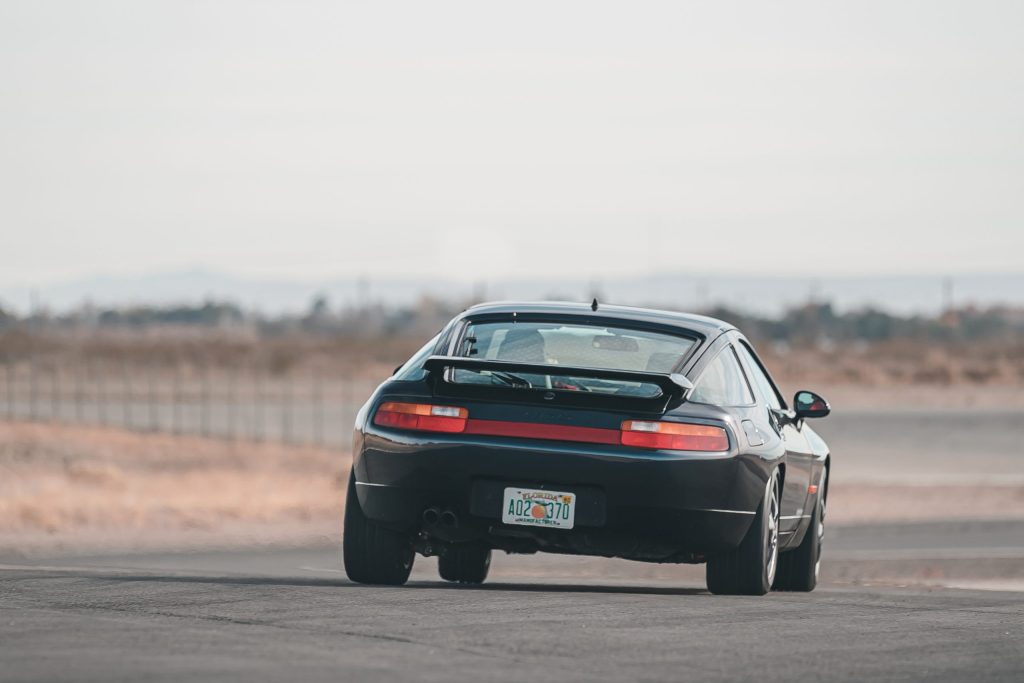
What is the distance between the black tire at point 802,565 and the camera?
39.9 feet

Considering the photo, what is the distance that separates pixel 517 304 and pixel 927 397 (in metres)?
61.5

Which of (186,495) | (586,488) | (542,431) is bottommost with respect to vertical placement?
(186,495)

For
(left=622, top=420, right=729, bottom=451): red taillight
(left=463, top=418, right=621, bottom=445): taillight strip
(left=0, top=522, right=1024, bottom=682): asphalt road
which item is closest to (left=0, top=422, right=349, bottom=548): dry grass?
(left=0, top=522, right=1024, bottom=682): asphalt road

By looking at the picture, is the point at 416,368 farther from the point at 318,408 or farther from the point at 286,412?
the point at 318,408

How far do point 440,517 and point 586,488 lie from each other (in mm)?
779

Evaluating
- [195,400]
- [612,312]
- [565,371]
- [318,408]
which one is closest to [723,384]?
[612,312]

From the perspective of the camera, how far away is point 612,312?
1069cm

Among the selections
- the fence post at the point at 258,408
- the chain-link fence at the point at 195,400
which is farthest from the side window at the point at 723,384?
the fence post at the point at 258,408

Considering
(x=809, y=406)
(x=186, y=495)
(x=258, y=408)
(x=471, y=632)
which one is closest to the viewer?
(x=471, y=632)

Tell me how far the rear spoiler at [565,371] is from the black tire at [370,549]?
93cm

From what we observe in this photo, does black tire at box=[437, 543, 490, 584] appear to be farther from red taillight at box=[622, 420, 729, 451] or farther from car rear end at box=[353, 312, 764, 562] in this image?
red taillight at box=[622, 420, 729, 451]

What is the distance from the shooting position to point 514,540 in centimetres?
998

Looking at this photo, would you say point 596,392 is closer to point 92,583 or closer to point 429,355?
point 429,355

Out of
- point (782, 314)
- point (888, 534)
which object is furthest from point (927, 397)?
point (782, 314)
